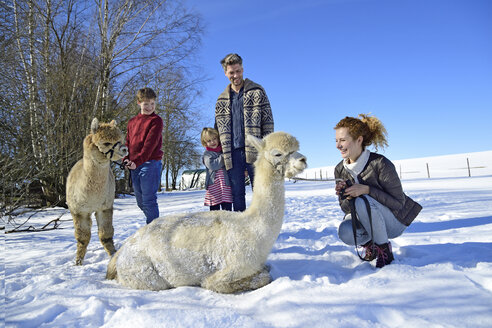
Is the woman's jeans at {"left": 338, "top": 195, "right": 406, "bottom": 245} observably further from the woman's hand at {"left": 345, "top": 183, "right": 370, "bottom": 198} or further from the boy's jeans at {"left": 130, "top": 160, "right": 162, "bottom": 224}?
the boy's jeans at {"left": 130, "top": 160, "right": 162, "bottom": 224}

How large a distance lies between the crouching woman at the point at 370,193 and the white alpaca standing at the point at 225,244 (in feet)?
2.65

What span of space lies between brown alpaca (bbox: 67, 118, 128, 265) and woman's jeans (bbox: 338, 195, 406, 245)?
8.85 feet

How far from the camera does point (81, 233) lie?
3688mm

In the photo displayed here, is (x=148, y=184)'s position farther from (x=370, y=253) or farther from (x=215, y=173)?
(x=370, y=253)

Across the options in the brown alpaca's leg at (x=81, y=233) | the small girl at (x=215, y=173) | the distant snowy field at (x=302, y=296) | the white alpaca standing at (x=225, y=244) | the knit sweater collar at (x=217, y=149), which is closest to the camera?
the distant snowy field at (x=302, y=296)

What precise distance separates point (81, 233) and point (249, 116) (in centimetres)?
261

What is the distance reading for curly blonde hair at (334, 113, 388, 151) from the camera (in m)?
3.10

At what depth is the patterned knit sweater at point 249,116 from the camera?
3.79 metres

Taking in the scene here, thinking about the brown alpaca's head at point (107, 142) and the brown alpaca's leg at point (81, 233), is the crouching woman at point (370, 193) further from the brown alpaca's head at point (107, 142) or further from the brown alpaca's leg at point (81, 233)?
the brown alpaca's leg at point (81, 233)

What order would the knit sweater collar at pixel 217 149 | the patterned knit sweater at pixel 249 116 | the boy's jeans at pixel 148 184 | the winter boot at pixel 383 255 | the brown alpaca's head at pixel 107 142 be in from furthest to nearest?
the knit sweater collar at pixel 217 149
the boy's jeans at pixel 148 184
the patterned knit sweater at pixel 249 116
the brown alpaca's head at pixel 107 142
the winter boot at pixel 383 255

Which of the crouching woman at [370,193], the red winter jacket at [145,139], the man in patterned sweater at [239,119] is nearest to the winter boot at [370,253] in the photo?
the crouching woman at [370,193]

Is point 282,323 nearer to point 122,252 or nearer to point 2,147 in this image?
point 122,252

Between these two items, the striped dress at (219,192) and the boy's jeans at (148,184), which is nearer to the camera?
the boy's jeans at (148,184)

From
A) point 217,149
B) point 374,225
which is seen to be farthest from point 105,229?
point 374,225
